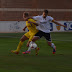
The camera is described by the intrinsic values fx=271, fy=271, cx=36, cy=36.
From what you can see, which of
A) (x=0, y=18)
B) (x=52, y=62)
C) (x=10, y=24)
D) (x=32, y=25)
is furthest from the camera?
(x=0, y=18)

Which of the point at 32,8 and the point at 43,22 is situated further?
the point at 32,8

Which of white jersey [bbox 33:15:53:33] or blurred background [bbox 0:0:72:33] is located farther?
blurred background [bbox 0:0:72:33]

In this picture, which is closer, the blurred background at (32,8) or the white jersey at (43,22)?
the white jersey at (43,22)

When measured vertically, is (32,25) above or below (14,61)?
above

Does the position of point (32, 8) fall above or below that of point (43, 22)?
below

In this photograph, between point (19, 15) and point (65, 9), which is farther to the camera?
point (65, 9)

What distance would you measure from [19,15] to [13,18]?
3.56ft

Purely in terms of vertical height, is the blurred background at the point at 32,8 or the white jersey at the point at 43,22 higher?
the white jersey at the point at 43,22

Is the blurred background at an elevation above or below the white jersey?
below
